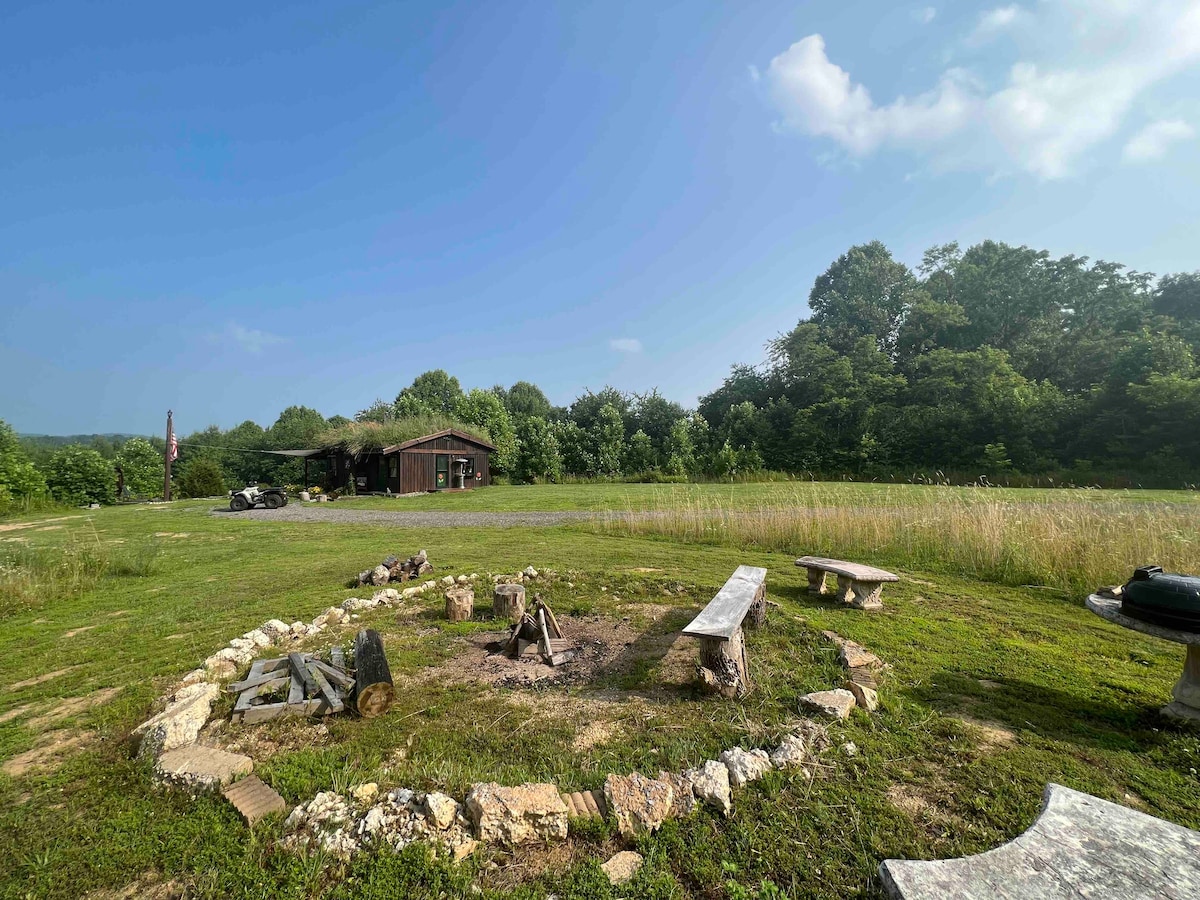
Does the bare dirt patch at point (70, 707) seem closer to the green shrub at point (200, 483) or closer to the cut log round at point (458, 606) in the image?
the cut log round at point (458, 606)

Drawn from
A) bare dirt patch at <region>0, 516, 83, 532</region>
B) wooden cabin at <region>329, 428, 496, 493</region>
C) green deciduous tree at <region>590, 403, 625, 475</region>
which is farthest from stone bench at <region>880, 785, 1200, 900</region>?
green deciduous tree at <region>590, 403, 625, 475</region>

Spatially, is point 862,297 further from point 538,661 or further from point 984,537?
point 538,661

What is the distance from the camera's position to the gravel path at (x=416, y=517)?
44.0ft

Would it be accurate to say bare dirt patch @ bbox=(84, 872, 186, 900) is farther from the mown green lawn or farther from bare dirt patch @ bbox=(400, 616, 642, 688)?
the mown green lawn

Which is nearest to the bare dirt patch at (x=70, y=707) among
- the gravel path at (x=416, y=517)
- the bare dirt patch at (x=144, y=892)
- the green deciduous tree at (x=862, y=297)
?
the bare dirt patch at (x=144, y=892)

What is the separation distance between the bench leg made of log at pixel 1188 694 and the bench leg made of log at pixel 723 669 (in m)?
2.63

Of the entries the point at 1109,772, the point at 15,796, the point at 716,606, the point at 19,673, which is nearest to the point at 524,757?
the point at 716,606

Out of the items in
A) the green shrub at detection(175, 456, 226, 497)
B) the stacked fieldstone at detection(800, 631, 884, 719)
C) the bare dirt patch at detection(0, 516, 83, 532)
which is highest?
the green shrub at detection(175, 456, 226, 497)

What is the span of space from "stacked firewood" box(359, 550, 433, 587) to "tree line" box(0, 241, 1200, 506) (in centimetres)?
1909

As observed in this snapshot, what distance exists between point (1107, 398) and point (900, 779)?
29.9 meters

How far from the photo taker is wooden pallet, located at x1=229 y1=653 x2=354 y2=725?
129 inches

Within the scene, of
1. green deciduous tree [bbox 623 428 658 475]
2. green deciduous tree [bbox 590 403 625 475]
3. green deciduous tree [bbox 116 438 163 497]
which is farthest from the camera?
green deciduous tree [bbox 623 428 658 475]

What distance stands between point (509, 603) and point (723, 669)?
2624 mm

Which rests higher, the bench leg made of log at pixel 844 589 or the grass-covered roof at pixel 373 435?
the grass-covered roof at pixel 373 435
